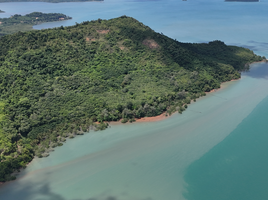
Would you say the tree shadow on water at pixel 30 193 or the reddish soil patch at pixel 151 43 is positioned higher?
the reddish soil patch at pixel 151 43

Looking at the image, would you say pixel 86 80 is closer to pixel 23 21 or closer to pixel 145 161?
pixel 145 161

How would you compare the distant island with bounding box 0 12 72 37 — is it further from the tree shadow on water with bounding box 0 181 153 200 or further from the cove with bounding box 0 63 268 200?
the tree shadow on water with bounding box 0 181 153 200

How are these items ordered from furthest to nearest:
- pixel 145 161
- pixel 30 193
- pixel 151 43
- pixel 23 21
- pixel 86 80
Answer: pixel 23 21 → pixel 151 43 → pixel 86 80 → pixel 145 161 → pixel 30 193

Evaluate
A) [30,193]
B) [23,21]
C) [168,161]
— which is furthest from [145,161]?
[23,21]

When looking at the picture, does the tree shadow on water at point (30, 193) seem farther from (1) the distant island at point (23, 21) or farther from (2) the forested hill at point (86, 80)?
(1) the distant island at point (23, 21)

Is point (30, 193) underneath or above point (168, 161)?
underneath

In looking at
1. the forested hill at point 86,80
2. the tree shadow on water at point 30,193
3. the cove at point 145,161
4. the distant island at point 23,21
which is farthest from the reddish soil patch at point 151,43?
the distant island at point 23,21

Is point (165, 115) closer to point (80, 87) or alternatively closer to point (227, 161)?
point (227, 161)
